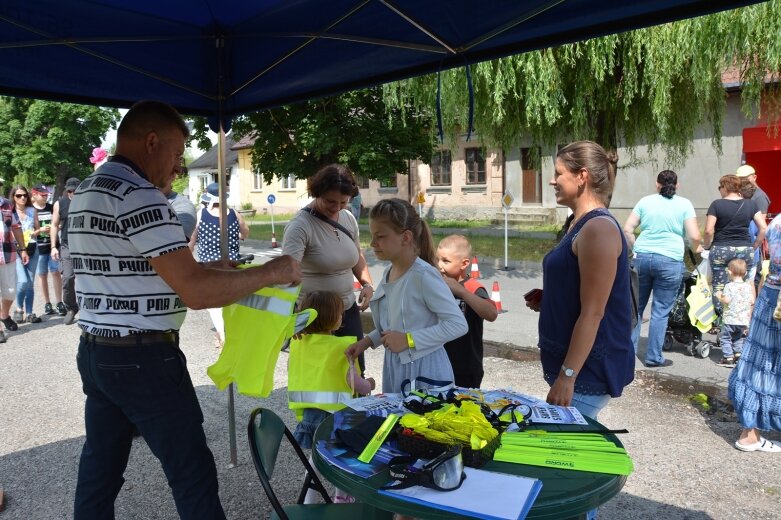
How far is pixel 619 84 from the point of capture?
11.5 metres

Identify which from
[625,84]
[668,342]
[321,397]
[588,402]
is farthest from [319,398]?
[625,84]

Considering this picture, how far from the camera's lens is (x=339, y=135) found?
15.2 m

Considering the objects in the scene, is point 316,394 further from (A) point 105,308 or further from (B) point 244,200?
(B) point 244,200

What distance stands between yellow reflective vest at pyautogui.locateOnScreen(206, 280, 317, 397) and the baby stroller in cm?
526

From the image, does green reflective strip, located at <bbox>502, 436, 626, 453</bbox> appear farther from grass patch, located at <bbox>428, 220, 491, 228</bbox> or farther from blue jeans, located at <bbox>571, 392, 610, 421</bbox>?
grass patch, located at <bbox>428, 220, 491, 228</bbox>

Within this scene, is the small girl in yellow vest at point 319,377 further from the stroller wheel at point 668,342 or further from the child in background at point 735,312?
the stroller wheel at point 668,342

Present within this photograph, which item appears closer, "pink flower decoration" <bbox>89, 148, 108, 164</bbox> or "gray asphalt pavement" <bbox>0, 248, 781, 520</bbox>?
"gray asphalt pavement" <bbox>0, 248, 781, 520</bbox>

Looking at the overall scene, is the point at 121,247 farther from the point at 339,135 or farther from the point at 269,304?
the point at 339,135

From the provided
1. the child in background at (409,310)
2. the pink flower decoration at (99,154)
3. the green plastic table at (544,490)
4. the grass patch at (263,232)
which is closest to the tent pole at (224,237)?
the child in background at (409,310)

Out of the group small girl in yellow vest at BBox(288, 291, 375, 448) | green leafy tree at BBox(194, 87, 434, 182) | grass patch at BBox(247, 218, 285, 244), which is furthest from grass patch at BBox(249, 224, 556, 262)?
small girl in yellow vest at BBox(288, 291, 375, 448)

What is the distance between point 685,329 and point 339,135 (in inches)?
406

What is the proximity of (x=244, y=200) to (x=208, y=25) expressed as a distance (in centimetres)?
4117

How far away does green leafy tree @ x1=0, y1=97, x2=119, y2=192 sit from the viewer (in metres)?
33.0

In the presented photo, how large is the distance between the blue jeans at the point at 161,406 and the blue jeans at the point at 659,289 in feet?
16.9
